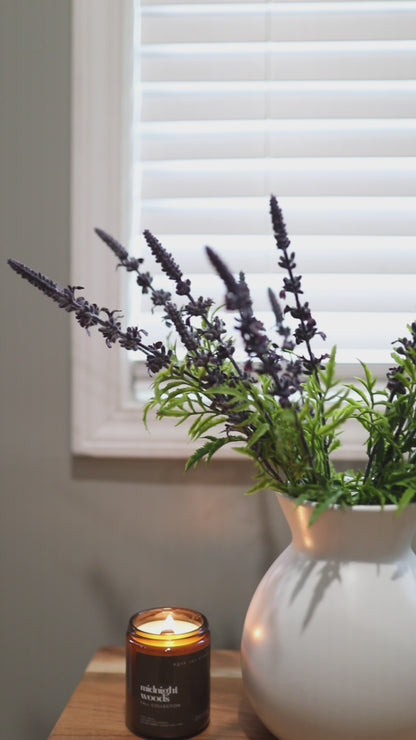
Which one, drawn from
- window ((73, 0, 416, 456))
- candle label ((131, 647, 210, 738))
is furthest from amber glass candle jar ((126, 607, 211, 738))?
window ((73, 0, 416, 456))

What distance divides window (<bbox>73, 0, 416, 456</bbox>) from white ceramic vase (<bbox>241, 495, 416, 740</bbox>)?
324mm

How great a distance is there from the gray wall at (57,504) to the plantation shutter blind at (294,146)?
141 mm

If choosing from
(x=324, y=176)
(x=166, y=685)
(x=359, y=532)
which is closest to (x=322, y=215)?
(x=324, y=176)

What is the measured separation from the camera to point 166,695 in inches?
29.5

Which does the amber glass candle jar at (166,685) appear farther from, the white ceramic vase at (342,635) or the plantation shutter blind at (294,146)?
the plantation shutter blind at (294,146)

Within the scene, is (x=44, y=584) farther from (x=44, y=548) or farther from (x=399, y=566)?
(x=399, y=566)

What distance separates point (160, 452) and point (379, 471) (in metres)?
0.35

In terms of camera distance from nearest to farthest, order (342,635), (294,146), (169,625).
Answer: (342,635) → (169,625) → (294,146)

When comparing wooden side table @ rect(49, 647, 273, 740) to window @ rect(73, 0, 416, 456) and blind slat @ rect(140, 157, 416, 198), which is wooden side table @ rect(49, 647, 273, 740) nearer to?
A: window @ rect(73, 0, 416, 456)

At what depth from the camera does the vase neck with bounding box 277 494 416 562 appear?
2.22 ft

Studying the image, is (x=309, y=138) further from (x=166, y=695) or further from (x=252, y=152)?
(x=166, y=695)

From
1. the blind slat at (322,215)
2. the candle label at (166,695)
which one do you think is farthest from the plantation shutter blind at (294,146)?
the candle label at (166,695)

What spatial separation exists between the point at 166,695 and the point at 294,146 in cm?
70

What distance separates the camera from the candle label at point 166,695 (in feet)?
2.46
